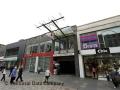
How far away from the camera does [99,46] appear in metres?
14.4

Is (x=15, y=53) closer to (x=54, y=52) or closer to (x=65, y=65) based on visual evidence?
(x=54, y=52)

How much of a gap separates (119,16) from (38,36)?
1590 centimetres

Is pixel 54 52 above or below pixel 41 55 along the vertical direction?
above

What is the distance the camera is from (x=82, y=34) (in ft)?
53.8

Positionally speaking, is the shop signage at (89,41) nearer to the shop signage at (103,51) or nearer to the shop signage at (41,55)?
the shop signage at (103,51)

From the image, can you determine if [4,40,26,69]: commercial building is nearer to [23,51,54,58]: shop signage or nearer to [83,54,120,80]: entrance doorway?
[23,51,54,58]: shop signage

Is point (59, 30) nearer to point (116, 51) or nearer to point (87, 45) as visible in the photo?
point (87, 45)

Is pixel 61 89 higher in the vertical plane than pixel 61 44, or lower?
lower

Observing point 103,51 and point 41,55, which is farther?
point 41,55

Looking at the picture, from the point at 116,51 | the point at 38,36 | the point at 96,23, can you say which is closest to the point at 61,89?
the point at 116,51

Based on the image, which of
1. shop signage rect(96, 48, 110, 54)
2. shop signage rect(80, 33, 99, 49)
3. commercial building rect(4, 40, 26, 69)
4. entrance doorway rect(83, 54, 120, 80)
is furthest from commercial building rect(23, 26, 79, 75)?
shop signage rect(96, 48, 110, 54)

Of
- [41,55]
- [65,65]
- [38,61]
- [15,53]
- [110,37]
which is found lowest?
[65,65]

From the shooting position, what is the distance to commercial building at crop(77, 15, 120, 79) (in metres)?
13.5

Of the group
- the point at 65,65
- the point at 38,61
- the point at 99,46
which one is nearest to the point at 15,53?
the point at 38,61
